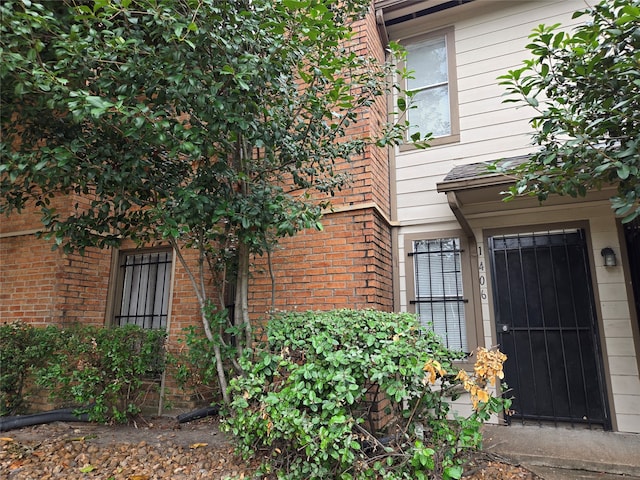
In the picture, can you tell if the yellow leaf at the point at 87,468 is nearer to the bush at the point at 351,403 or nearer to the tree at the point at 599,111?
the bush at the point at 351,403

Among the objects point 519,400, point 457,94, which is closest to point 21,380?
point 519,400

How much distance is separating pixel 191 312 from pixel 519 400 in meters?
3.92

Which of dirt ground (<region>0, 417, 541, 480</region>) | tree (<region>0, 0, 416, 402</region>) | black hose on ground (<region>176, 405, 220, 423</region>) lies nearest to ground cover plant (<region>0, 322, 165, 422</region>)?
dirt ground (<region>0, 417, 541, 480</region>)

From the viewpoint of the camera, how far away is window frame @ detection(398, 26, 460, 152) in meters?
4.70

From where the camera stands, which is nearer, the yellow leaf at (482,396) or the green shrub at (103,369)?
the yellow leaf at (482,396)

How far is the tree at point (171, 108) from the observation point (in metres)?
2.45

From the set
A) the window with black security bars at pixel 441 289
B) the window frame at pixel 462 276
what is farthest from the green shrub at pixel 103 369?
the window with black security bars at pixel 441 289

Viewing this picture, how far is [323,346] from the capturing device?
267 centimetres

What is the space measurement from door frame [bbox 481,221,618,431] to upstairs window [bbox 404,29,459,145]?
1342mm

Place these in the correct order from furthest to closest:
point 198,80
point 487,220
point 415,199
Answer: point 415,199 < point 487,220 < point 198,80

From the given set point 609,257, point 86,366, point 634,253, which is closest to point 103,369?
point 86,366

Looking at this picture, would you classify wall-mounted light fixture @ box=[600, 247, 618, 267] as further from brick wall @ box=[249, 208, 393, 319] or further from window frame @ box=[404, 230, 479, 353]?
brick wall @ box=[249, 208, 393, 319]

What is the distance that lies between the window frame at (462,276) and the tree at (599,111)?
1.58 m

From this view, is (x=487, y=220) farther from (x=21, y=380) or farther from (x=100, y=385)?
(x=21, y=380)
